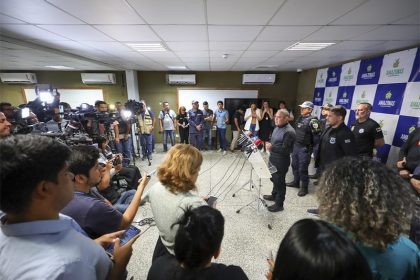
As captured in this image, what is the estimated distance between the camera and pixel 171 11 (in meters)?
1.77

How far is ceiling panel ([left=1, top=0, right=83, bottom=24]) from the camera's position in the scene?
1.63 meters

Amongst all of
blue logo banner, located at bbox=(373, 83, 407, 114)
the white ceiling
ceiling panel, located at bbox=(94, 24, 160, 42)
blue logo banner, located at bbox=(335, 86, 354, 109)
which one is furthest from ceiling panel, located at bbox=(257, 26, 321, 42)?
blue logo banner, located at bbox=(335, 86, 354, 109)

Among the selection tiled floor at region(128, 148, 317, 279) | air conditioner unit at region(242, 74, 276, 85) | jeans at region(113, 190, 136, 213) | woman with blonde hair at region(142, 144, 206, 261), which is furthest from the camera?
air conditioner unit at region(242, 74, 276, 85)

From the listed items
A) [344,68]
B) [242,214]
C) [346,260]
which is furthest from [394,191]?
[344,68]

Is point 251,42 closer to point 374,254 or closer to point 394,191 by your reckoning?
point 394,191

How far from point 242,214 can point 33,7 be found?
3208 millimetres

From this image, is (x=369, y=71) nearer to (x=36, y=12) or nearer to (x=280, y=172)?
(x=280, y=172)

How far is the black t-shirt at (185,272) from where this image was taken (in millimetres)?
706

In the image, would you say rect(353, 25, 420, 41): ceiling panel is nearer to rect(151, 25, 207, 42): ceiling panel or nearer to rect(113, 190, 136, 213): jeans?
rect(151, 25, 207, 42): ceiling panel

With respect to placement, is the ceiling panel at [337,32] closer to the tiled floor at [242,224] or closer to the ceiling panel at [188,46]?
the ceiling panel at [188,46]

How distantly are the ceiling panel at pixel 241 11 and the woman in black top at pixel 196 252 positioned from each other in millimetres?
1688

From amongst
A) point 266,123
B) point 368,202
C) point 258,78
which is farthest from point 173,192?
point 258,78

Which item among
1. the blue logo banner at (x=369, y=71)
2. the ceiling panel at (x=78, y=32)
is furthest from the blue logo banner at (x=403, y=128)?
the ceiling panel at (x=78, y=32)

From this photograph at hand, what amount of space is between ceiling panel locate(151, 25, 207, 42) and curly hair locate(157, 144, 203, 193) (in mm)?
1653
